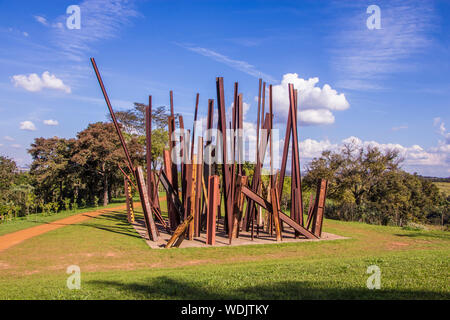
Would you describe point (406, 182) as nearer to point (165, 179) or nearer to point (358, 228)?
point (358, 228)

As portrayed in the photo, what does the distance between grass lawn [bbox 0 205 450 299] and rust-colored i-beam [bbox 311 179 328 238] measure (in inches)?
26.1

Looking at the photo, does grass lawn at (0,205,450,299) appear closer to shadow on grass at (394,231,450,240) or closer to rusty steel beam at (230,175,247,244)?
shadow on grass at (394,231,450,240)

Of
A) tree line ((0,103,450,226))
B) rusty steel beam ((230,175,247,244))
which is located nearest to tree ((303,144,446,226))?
tree line ((0,103,450,226))

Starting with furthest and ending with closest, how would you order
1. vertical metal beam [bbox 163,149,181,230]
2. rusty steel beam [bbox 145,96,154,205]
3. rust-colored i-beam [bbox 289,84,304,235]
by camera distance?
vertical metal beam [bbox 163,149,181,230] < rust-colored i-beam [bbox 289,84,304,235] < rusty steel beam [bbox 145,96,154,205]

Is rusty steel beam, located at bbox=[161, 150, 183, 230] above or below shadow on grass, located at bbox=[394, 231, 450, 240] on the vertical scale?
above

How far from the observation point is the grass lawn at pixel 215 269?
4113 millimetres

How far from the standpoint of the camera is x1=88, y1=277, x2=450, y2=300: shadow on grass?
3.88m

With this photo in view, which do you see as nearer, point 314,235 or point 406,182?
point 314,235

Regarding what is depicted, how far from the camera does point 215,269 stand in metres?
5.79

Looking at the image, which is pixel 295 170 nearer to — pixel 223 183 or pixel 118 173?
pixel 223 183
